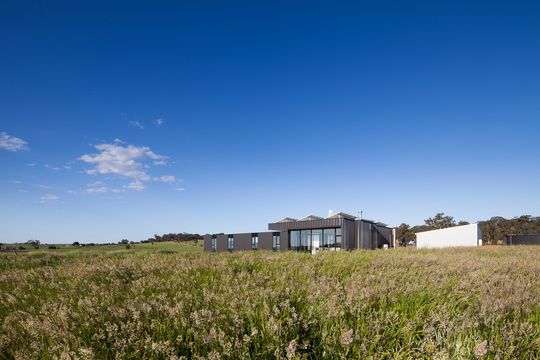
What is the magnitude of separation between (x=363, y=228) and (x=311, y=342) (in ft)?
106

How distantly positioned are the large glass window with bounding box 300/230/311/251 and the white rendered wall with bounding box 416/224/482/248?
18137 mm

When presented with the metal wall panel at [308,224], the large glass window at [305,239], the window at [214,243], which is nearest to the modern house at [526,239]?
the metal wall panel at [308,224]

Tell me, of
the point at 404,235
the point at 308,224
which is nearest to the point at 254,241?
the point at 308,224

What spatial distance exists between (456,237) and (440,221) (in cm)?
3759

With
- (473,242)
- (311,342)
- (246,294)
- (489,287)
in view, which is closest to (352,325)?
(311,342)

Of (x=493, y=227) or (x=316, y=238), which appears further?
(x=493, y=227)

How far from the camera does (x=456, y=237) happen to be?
136ft

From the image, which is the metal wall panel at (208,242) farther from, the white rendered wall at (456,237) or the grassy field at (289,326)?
the grassy field at (289,326)

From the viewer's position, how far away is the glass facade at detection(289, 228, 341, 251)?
102 feet

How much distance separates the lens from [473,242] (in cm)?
4041

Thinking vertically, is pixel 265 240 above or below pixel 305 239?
below

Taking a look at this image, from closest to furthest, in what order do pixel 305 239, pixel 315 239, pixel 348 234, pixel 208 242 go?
1. pixel 348 234
2. pixel 315 239
3. pixel 305 239
4. pixel 208 242

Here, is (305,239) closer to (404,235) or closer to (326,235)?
(326,235)

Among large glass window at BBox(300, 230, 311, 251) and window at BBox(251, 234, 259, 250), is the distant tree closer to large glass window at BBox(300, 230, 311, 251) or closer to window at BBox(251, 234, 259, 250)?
window at BBox(251, 234, 259, 250)
